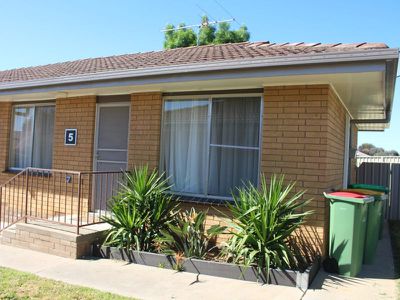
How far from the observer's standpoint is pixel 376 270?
19.8 feet

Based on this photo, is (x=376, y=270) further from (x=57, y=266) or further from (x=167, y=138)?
(x=57, y=266)

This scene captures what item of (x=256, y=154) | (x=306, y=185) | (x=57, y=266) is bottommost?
(x=57, y=266)

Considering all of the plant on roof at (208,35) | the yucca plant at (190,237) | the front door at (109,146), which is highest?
the plant on roof at (208,35)

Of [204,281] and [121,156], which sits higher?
[121,156]

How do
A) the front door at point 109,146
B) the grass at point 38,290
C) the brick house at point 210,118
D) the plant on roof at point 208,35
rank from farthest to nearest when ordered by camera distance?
the plant on roof at point 208,35, the front door at point 109,146, the brick house at point 210,118, the grass at point 38,290

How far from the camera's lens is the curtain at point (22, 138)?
9453mm

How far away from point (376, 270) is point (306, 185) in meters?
1.65

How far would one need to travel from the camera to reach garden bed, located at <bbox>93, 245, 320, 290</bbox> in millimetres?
5164

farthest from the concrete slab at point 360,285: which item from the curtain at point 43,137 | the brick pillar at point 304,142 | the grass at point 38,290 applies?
the curtain at point 43,137

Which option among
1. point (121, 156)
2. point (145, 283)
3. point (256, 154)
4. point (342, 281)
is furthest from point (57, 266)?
point (342, 281)

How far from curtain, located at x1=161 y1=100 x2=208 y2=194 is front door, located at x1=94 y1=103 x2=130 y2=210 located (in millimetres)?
972

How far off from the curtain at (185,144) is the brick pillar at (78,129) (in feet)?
5.67

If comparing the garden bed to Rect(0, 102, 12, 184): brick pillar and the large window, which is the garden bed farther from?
Rect(0, 102, 12, 184): brick pillar

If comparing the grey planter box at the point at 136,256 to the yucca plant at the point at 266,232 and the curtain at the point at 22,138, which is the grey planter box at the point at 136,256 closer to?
the yucca plant at the point at 266,232
